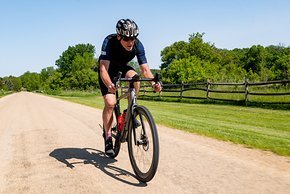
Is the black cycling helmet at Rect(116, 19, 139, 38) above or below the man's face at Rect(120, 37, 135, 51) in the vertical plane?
above

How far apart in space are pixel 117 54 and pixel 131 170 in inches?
70.9

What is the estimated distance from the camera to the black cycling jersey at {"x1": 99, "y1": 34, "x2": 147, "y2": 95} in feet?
15.4

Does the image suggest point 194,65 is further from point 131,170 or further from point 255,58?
point 131,170

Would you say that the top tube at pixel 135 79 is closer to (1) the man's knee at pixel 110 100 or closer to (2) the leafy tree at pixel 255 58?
(1) the man's knee at pixel 110 100

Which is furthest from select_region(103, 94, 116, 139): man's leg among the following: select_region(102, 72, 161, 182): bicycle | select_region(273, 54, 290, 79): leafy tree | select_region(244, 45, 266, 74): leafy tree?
select_region(244, 45, 266, 74): leafy tree

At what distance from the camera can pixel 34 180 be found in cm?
396

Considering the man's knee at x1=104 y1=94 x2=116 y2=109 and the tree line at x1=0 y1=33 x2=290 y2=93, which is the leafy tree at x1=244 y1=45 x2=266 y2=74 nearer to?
the tree line at x1=0 y1=33 x2=290 y2=93

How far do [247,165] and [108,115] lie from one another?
2.26m

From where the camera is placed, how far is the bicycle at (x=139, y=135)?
3666mm

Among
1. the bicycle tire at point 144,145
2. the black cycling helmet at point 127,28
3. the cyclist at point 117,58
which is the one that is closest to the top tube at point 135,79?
the cyclist at point 117,58

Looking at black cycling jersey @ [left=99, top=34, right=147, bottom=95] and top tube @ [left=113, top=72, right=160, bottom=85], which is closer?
top tube @ [left=113, top=72, right=160, bottom=85]

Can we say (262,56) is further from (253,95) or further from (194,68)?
(253,95)

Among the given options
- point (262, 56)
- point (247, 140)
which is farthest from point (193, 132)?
point (262, 56)

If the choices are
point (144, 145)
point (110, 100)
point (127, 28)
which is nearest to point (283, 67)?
point (110, 100)
